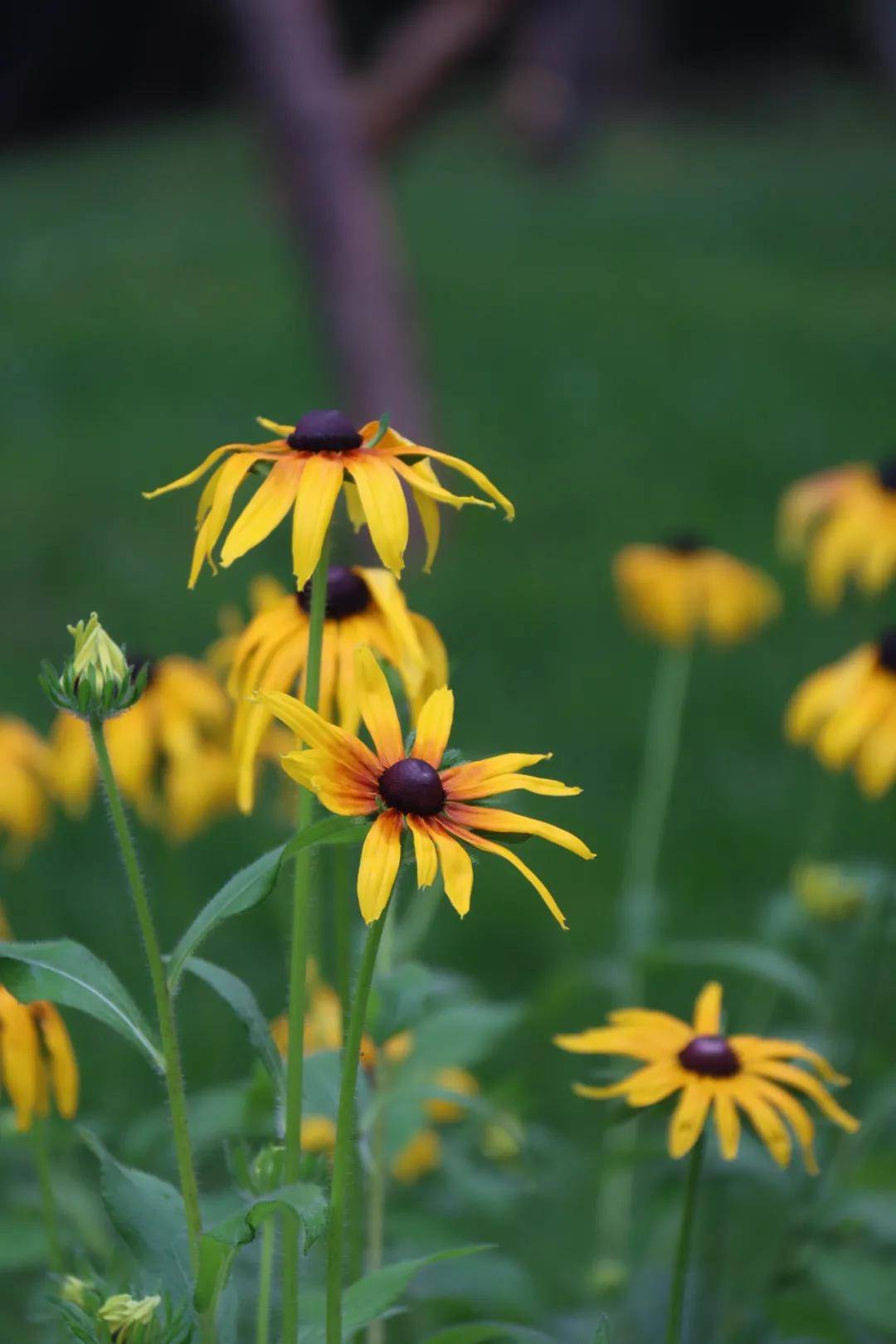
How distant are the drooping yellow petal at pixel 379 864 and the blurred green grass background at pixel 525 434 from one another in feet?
1.56

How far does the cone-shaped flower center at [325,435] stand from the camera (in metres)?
1.26

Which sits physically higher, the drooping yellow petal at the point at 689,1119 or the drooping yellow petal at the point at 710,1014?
the drooping yellow petal at the point at 710,1014

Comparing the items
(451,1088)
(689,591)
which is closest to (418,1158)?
(451,1088)

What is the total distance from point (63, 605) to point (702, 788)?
2.29 metres

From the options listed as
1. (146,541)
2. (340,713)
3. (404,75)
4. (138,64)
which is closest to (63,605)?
(146,541)

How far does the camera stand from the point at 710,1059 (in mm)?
1478

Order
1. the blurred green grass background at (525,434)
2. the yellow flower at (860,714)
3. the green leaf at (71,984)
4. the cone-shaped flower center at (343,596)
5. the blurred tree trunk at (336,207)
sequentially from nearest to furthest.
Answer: the green leaf at (71,984) → the cone-shaped flower center at (343,596) → the yellow flower at (860,714) → the blurred green grass background at (525,434) → the blurred tree trunk at (336,207)

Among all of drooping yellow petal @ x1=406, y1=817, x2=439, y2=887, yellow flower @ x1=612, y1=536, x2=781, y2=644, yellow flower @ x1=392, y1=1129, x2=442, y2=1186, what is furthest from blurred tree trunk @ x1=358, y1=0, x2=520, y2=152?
drooping yellow petal @ x1=406, y1=817, x2=439, y2=887

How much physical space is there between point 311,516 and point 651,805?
275 cm

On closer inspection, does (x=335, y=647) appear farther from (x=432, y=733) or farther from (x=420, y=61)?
(x=420, y=61)

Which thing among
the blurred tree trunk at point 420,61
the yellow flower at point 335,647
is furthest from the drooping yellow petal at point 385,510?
the blurred tree trunk at point 420,61

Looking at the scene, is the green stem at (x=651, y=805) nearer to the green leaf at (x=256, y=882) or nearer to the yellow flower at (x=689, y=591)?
the yellow flower at (x=689, y=591)

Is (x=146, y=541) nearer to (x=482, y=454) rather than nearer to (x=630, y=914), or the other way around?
(x=482, y=454)

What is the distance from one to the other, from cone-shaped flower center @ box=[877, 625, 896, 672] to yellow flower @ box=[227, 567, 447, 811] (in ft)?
2.41
